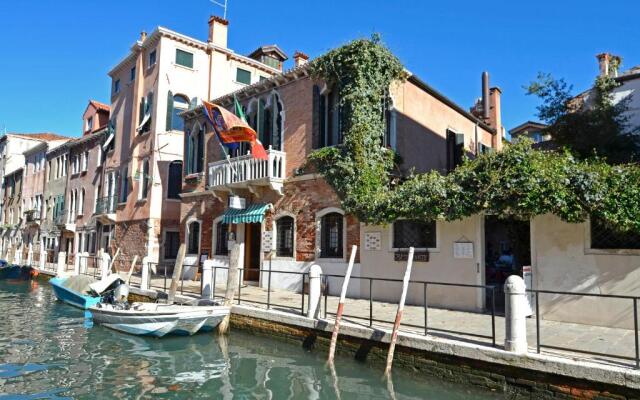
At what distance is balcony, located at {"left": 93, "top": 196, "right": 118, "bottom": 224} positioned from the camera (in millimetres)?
24370

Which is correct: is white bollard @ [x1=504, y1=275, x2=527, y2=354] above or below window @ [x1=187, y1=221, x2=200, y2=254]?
below

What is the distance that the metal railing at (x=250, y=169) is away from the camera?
14.6 metres

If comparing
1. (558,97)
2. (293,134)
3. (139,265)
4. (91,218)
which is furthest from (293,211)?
(91,218)

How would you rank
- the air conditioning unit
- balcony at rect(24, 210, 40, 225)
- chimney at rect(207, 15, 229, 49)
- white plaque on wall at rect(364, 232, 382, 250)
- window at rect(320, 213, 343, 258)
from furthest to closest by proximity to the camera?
balcony at rect(24, 210, 40, 225) → chimney at rect(207, 15, 229, 49) → the air conditioning unit → window at rect(320, 213, 343, 258) → white plaque on wall at rect(364, 232, 382, 250)

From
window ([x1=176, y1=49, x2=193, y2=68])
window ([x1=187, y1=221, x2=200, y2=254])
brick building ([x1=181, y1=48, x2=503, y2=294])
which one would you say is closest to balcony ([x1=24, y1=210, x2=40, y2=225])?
window ([x1=176, y1=49, x2=193, y2=68])

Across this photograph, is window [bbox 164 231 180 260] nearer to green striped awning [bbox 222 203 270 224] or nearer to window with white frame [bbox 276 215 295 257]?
green striped awning [bbox 222 203 270 224]

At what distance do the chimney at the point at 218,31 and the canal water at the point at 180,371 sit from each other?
1658 cm

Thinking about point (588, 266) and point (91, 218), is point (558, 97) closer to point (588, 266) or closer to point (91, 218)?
point (588, 266)

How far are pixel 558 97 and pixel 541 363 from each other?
8.39 meters

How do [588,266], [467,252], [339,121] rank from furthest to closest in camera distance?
[339,121]
[467,252]
[588,266]

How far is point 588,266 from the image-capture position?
8812mm

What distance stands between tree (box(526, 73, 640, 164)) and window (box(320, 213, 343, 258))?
19.8ft

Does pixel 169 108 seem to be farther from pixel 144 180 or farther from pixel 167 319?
pixel 167 319

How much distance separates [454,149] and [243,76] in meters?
12.6
